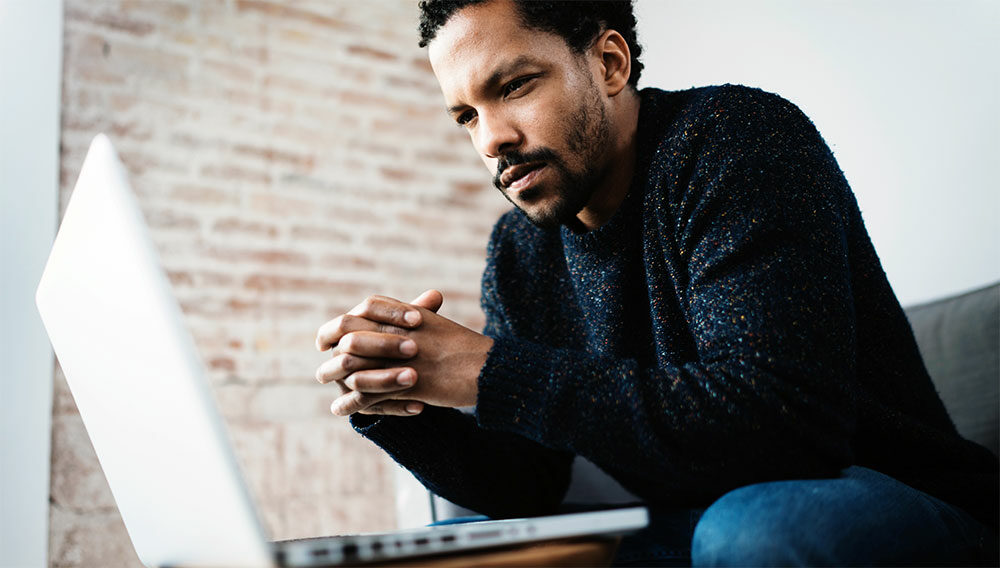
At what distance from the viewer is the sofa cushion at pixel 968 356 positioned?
1.11 meters

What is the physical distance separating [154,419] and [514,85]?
691 mm

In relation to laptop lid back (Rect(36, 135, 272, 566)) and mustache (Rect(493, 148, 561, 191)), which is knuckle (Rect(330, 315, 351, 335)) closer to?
laptop lid back (Rect(36, 135, 272, 566))

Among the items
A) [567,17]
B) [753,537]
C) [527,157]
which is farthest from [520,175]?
[753,537]

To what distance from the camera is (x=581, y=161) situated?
3.79ft

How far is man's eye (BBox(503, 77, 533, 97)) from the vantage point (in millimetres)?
1130

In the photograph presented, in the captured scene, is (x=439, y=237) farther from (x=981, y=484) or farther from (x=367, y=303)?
(x=981, y=484)

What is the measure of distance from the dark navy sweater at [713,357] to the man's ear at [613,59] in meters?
0.06

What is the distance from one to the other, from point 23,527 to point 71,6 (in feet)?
4.09

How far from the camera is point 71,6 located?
6.70 ft

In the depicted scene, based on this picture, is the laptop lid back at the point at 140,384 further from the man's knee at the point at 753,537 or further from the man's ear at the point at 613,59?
the man's ear at the point at 613,59

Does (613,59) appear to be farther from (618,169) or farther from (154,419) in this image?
(154,419)

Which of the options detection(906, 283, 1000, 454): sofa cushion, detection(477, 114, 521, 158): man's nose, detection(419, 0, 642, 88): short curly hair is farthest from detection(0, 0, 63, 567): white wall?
detection(906, 283, 1000, 454): sofa cushion

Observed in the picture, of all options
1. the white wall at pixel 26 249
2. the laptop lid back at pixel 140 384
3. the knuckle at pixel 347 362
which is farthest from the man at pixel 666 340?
the white wall at pixel 26 249

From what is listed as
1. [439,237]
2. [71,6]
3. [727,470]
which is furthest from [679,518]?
[71,6]
